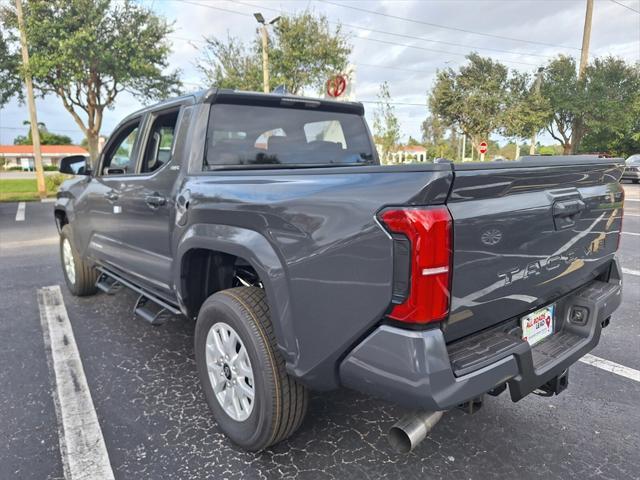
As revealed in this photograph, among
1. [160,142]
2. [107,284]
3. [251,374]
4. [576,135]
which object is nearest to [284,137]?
[160,142]

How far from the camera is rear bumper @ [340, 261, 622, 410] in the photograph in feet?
5.39

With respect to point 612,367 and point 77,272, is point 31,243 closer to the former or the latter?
point 77,272

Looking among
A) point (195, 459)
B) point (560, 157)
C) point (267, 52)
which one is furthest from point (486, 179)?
point (267, 52)

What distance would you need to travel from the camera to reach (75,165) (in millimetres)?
4957

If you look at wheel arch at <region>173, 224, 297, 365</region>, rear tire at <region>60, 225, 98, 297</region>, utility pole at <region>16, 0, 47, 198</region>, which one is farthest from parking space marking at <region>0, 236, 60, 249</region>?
utility pole at <region>16, 0, 47, 198</region>

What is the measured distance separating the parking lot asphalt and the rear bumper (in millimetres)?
609

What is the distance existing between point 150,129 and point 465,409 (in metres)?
2.88

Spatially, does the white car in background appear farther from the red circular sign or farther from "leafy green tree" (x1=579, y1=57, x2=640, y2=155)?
the red circular sign

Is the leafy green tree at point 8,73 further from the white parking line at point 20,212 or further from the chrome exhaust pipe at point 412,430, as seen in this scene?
the chrome exhaust pipe at point 412,430

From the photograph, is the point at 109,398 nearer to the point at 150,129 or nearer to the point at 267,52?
the point at 150,129

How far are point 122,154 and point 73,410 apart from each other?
2.17m

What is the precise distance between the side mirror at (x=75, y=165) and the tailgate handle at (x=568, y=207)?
4.12m

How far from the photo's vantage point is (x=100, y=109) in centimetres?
1912

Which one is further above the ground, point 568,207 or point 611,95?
point 611,95
